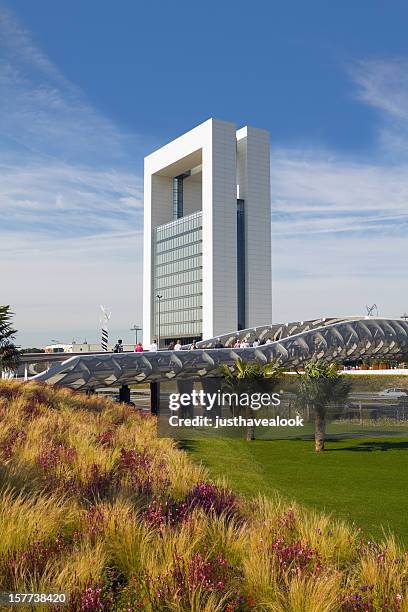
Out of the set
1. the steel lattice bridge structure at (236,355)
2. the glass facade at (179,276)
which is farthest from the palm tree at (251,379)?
the glass facade at (179,276)

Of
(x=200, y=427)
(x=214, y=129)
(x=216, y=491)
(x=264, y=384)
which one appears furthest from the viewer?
(x=214, y=129)

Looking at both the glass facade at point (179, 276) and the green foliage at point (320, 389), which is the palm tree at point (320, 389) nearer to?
the green foliage at point (320, 389)

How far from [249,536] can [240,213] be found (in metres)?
96.0

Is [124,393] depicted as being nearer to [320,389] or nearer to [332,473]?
[320,389]

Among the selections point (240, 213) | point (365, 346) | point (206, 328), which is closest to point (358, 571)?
point (365, 346)

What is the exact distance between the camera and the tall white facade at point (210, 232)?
95.4 m

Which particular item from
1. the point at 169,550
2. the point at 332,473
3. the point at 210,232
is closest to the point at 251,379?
the point at 332,473

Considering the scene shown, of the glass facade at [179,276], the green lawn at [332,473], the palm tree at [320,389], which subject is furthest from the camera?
the glass facade at [179,276]

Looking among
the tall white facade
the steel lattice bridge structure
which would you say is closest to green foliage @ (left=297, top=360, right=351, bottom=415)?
the steel lattice bridge structure

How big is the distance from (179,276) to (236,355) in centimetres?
7255

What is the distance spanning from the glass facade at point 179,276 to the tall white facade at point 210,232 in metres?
0.17

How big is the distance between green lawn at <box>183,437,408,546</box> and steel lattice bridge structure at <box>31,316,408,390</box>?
8.29 meters

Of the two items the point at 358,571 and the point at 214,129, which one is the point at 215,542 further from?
the point at 214,129

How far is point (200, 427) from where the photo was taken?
27.2 metres
